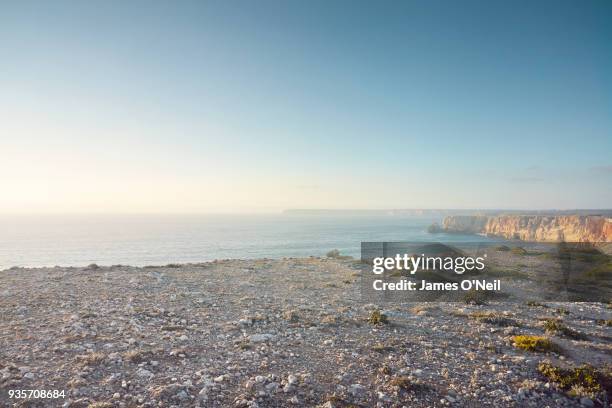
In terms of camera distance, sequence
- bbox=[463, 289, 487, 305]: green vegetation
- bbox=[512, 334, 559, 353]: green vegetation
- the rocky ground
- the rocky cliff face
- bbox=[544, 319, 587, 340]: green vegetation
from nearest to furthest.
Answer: the rocky ground → bbox=[512, 334, 559, 353]: green vegetation → bbox=[544, 319, 587, 340]: green vegetation → bbox=[463, 289, 487, 305]: green vegetation → the rocky cliff face

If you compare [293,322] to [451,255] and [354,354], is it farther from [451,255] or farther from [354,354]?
[451,255]

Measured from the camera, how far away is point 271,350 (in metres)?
11.0

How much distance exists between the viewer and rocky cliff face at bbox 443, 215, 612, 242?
222ft

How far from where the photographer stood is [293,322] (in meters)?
14.5

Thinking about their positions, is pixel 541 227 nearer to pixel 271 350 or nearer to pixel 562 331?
pixel 562 331

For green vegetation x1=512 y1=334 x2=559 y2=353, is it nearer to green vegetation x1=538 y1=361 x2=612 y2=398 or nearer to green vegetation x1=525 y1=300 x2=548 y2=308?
green vegetation x1=538 y1=361 x2=612 y2=398

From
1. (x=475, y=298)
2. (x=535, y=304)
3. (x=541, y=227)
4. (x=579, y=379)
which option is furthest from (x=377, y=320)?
(x=541, y=227)

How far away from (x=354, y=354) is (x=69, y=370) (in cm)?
805

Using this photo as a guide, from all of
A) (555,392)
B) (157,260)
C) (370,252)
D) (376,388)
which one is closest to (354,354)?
(376,388)

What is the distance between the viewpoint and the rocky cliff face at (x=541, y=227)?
67562mm

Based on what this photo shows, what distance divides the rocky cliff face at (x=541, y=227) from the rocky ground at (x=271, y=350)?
63.0 metres

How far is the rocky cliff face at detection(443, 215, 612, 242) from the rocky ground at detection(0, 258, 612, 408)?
63.0m

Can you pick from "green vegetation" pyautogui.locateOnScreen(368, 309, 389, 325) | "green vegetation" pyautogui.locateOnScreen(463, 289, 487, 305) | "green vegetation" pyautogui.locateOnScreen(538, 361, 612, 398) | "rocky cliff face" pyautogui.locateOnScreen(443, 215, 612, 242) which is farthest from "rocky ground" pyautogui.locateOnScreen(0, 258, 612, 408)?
"rocky cliff face" pyautogui.locateOnScreen(443, 215, 612, 242)

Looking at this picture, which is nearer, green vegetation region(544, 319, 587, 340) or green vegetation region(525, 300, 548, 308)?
green vegetation region(544, 319, 587, 340)
